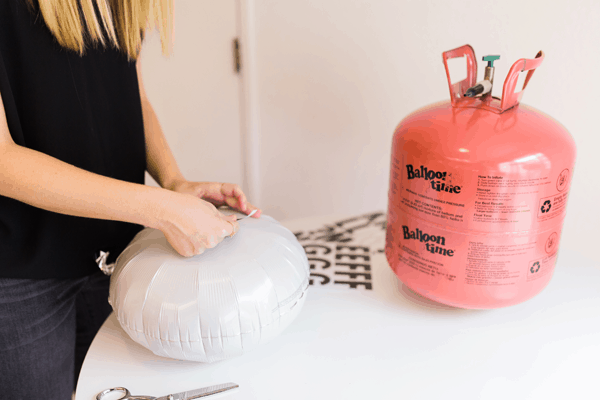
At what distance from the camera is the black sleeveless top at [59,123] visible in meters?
0.61

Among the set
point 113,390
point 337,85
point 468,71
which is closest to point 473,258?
point 468,71

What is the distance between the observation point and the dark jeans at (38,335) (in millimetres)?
651

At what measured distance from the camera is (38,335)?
0.67m

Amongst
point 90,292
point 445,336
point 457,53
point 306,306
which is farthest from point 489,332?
point 90,292

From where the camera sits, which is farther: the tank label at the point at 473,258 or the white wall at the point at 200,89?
the white wall at the point at 200,89

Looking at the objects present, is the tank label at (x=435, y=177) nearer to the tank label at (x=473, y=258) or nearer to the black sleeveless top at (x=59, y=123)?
the tank label at (x=473, y=258)

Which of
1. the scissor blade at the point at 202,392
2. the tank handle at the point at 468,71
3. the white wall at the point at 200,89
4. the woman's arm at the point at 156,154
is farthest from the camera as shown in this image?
the white wall at the point at 200,89

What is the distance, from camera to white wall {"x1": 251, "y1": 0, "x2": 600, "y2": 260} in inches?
34.3

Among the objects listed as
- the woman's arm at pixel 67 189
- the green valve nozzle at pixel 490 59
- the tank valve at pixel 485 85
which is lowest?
the woman's arm at pixel 67 189

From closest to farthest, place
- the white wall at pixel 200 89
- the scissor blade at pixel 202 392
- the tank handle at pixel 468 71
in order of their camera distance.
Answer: the scissor blade at pixel 202 392
the tank handle at pixel 468 71
the white wall at pixel 200 89

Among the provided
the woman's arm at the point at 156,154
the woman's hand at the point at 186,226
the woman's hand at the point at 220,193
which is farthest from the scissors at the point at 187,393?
the woman's arm at the point at 156,154

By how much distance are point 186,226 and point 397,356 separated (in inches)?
13.4

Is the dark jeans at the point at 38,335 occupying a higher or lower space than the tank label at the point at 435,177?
lower

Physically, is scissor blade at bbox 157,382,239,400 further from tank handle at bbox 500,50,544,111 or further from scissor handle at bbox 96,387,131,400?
tank handle at bbox 500,50,544,111
